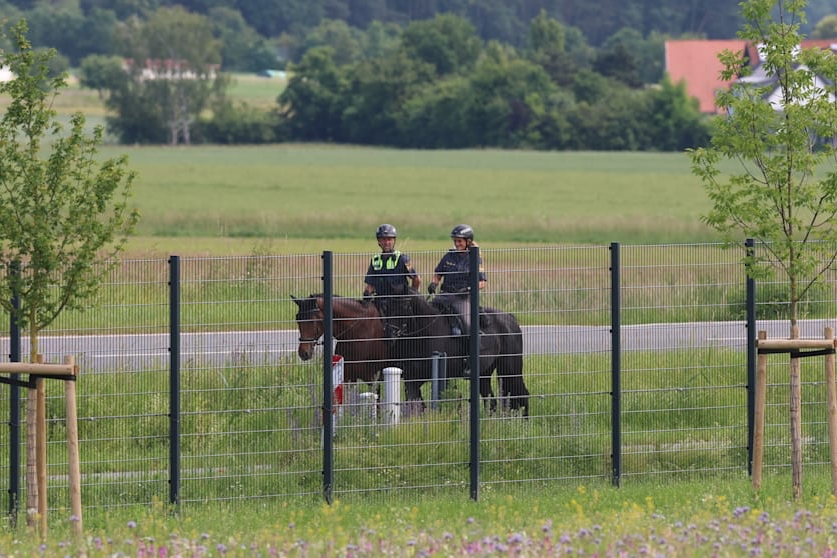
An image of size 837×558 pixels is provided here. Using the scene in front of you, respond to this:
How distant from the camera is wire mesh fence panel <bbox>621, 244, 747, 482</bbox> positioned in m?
14.0

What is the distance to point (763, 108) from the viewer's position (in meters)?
12.2

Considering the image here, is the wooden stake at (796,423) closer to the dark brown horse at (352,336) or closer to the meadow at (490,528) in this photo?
the meadow at (490,528)

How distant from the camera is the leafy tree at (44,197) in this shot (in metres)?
11.2

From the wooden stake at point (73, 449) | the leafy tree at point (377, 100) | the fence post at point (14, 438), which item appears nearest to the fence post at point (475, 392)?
the wooden stake at point (73, 449)

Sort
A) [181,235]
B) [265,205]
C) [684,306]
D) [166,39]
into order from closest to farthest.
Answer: [684,306], [181,235], [265,205], [166,39]

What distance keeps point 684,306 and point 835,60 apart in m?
2.85

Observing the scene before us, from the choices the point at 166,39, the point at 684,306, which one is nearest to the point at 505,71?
the point at 166,39

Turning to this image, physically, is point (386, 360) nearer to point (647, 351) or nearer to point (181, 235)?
point (647, 351)

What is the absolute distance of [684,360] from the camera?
14.2 meters

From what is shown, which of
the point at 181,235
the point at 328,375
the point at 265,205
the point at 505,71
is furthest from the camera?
the point at 505,71

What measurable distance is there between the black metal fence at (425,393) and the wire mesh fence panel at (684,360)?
0.06 ft

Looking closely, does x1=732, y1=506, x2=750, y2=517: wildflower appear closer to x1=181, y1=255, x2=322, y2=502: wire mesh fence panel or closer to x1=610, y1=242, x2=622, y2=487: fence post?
x1=610, y1=242, x2=622, y2=487: fence post

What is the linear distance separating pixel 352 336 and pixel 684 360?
2.98 m

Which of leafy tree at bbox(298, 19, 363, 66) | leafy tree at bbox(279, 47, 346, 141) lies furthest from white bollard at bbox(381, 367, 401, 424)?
leafy tree at bbox(298, 19, 363, 66)
